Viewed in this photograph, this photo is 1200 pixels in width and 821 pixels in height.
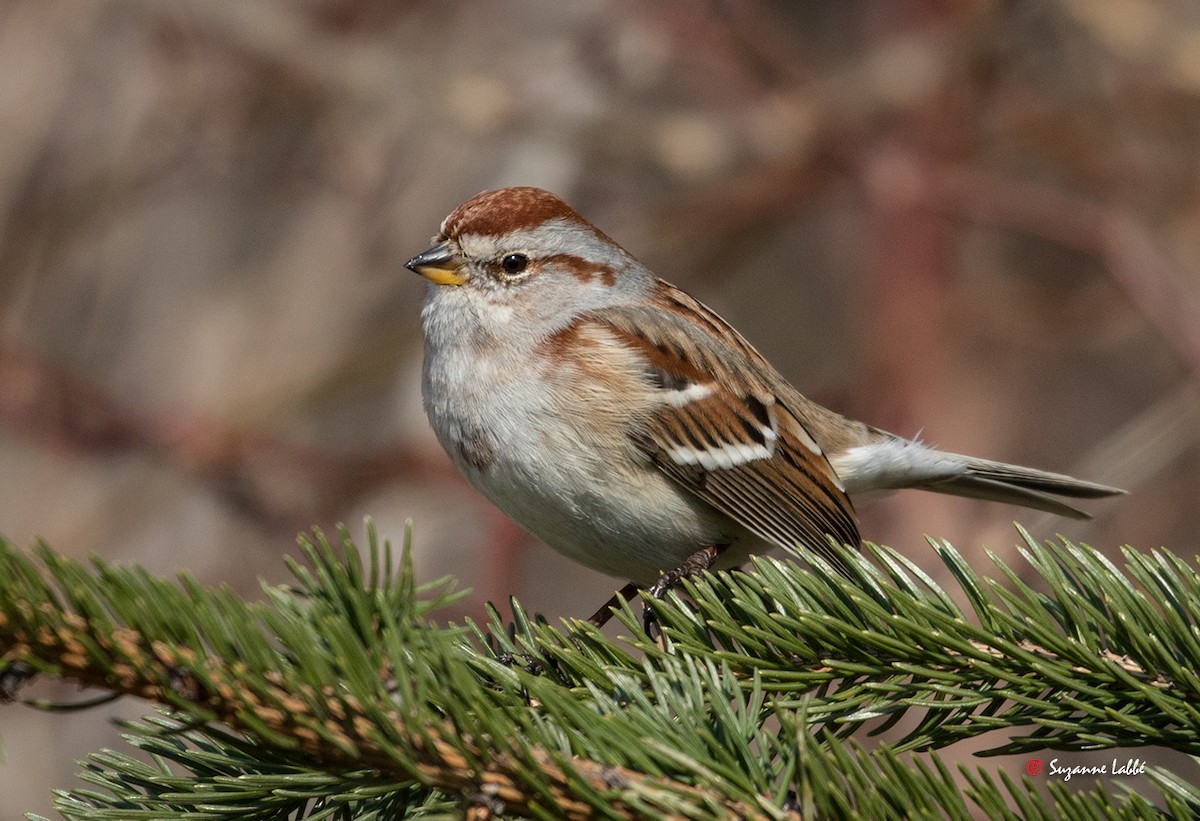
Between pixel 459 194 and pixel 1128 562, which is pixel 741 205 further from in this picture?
pixel 1128 562

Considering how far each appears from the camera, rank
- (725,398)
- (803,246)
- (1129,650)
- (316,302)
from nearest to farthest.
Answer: (1129,650) < (725,398) < (316,302) < (803,246)

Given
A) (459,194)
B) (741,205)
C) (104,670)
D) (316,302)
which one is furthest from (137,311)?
(104,670)

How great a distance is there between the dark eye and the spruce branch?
1061mm

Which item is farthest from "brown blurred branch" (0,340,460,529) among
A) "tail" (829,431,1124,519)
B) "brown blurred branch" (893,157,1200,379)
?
"brown blurred branch" (893,157,1200,379)

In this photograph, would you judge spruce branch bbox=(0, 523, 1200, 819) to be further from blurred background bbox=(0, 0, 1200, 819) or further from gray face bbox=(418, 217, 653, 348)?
blurred background bbox=(0, 0, 1200, 819)

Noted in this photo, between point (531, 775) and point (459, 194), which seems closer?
point (531, 775)

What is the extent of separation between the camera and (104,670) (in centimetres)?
108

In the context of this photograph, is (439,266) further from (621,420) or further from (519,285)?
(621,420)

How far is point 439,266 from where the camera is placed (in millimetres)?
2342

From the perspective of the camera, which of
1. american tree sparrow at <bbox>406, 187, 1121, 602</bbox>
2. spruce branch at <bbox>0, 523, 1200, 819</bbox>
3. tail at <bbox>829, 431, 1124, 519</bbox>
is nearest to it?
spruce branch at <bbox>0, 523, 1200, 819</bbox>

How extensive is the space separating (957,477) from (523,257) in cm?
108

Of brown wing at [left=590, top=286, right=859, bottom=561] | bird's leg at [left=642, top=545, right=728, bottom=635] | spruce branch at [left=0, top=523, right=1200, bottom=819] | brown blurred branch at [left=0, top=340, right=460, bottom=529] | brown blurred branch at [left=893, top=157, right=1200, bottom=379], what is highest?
brown blurred branch at [left=893, top=157, right=1200, bottom=379]

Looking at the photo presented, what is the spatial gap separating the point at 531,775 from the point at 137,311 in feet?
14.5

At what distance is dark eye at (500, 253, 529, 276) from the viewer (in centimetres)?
240
